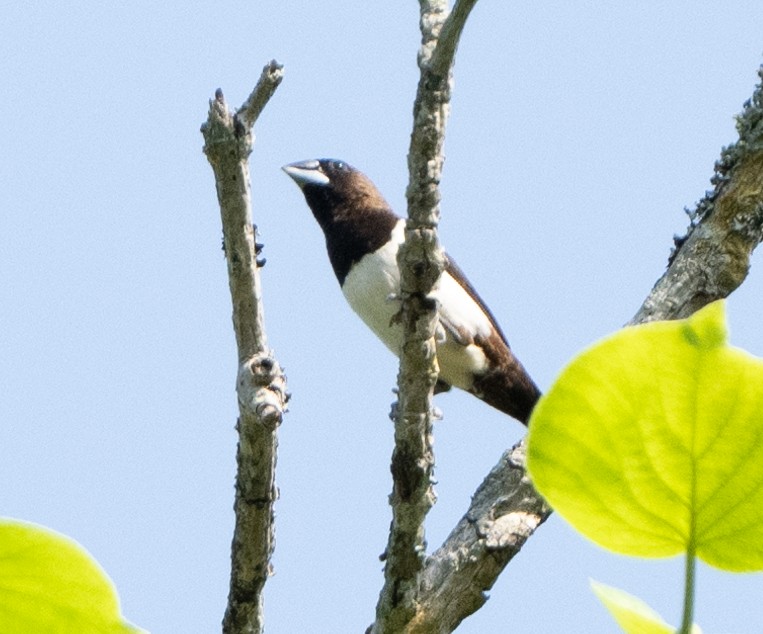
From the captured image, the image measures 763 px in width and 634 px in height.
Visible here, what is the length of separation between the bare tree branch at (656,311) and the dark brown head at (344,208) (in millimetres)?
1736

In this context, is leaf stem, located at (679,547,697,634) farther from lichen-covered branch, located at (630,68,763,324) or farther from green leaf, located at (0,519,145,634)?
lichen-covered branch, located at (630,68,763,324)

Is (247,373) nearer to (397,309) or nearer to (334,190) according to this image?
(397,309)

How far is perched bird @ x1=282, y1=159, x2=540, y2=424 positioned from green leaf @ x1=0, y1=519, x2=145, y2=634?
403 cm

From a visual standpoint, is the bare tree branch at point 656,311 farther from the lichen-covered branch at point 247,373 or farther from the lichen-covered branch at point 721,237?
the lichen-covered branch at point 247,373

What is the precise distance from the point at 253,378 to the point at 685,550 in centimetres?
183

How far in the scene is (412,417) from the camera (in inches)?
97.7

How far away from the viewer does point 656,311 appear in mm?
2951

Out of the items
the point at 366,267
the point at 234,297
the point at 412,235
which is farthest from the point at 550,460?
the point at 366,267

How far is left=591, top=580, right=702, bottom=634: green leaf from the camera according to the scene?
20.7 inches

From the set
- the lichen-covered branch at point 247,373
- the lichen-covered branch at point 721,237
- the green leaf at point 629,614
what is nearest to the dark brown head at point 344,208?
the lichen-covered branch at point 721,237

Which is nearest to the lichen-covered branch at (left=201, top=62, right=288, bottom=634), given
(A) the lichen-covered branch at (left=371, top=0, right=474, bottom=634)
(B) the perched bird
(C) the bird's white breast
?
(A) the lichen-covered branch at (left=371, top=0, right=474, bottom=634)

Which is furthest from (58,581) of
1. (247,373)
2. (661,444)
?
(247,373)

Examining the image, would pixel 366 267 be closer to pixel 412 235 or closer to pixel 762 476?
pixel 412 235

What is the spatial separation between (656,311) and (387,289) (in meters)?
1.72
